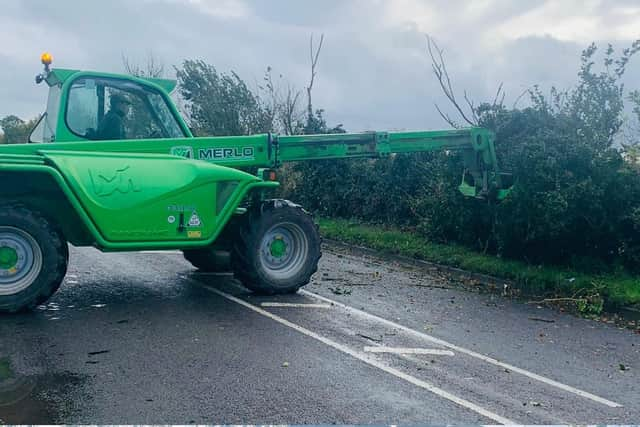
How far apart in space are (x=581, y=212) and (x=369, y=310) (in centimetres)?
423

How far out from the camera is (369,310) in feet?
28.0

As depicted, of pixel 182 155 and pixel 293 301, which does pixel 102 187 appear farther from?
pixel 293 301

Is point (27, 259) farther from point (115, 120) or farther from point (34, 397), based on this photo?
point (34, 397)

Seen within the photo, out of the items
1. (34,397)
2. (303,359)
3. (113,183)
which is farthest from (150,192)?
(34,397)

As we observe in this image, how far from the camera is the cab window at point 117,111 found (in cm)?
864

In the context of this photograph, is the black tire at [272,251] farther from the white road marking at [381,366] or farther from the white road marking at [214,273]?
the white road marking at [214,273]

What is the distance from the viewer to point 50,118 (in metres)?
8.88

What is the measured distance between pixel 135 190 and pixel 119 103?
1565mm

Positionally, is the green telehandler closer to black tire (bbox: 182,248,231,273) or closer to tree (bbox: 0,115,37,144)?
black tire (bbox: 182,248,231,273)

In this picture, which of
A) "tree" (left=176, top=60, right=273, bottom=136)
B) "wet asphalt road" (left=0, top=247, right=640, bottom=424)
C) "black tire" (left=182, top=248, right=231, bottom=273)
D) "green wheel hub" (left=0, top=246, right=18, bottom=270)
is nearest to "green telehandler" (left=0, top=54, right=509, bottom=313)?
"green wheel hub" (left=0, top=246, right=18, bottom=270)

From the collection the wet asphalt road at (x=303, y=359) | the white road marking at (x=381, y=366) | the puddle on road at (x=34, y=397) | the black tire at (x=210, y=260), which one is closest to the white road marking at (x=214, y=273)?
the black tire at (x=210, y=260)

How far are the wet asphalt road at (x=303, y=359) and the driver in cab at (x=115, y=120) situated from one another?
6.54 ft

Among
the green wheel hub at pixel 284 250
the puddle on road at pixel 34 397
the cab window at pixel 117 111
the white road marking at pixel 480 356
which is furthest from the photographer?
the green wheel hub at pixel 284 250

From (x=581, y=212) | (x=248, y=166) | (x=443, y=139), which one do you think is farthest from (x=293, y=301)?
(x=581, y=212)
